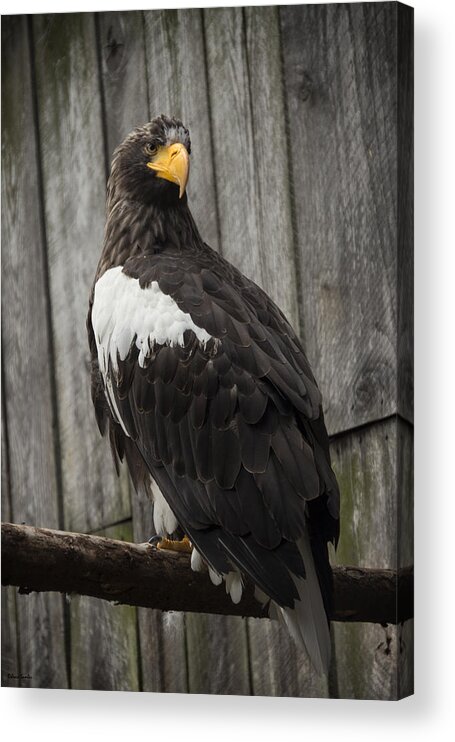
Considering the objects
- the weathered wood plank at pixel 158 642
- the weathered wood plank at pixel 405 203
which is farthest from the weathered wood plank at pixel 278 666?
the weathered wood plank at pixel 405 203

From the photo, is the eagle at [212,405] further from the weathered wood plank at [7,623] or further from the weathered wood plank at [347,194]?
the weathered wood plank at [7,623]

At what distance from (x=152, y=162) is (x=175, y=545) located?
3.16 ft

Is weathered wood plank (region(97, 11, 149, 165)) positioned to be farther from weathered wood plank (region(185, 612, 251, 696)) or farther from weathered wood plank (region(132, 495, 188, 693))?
weathered wood plank (region(185, 612, 251, 696))

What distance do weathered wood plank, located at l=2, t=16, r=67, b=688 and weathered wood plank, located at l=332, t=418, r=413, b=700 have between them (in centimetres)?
78

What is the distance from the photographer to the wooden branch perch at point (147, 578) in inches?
128

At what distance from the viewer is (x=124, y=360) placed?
3.31 metres

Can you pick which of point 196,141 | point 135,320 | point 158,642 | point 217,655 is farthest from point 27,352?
point 217,655

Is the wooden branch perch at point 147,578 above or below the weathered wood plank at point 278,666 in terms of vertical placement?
above

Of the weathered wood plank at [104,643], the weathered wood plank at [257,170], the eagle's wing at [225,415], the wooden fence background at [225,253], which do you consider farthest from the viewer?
the weathered wood plank at [104,643]

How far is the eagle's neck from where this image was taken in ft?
11.3

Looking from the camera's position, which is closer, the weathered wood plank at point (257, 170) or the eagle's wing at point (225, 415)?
the eagle's wing at point (225, 415)

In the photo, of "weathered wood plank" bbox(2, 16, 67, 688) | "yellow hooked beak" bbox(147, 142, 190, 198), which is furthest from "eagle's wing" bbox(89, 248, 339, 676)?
"weathered wood plank" bbox(2, 16, 67, 688)

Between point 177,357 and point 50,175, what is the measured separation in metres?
0.68

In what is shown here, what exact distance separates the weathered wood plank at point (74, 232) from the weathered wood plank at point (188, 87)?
177 millimetres
